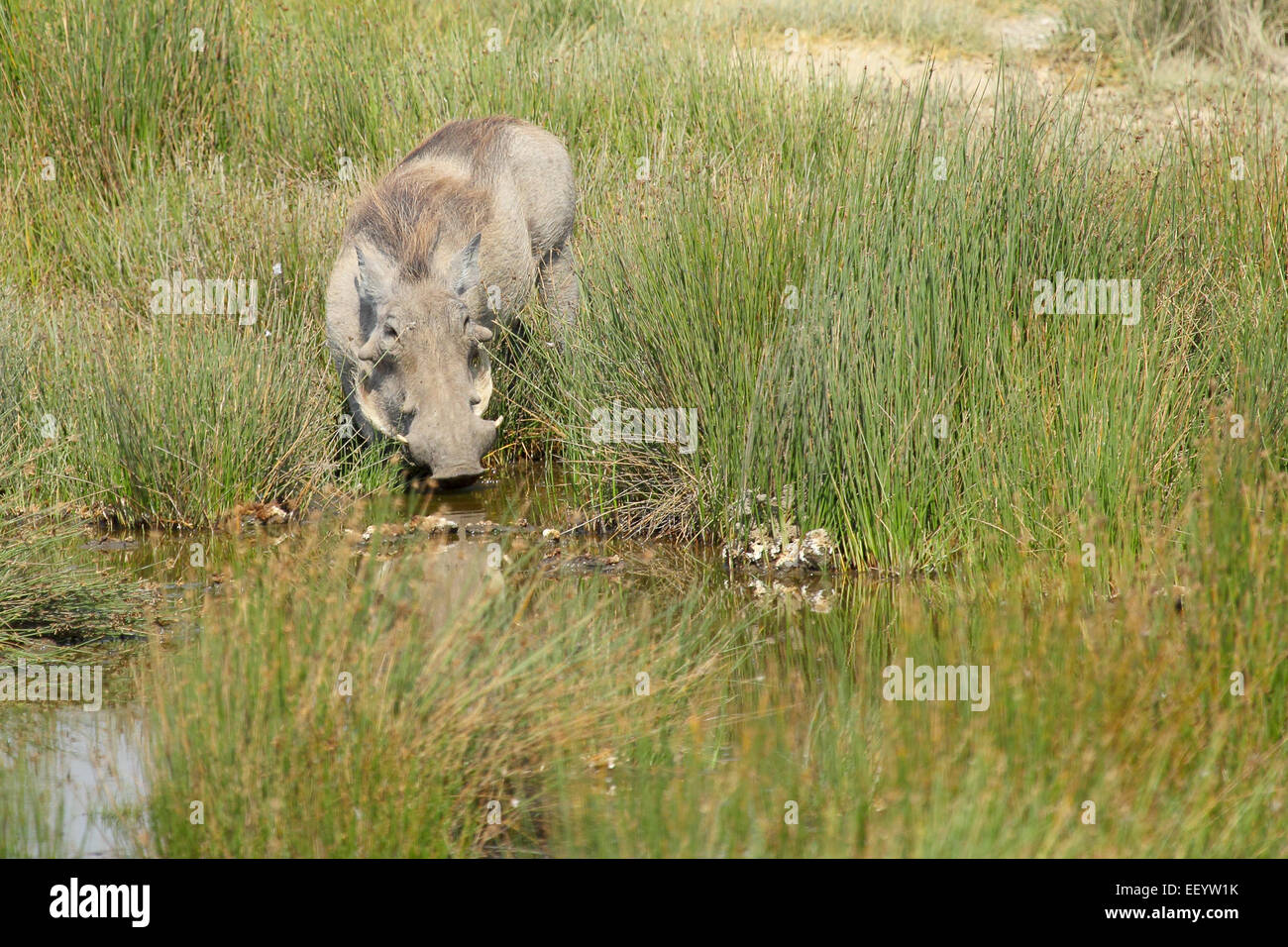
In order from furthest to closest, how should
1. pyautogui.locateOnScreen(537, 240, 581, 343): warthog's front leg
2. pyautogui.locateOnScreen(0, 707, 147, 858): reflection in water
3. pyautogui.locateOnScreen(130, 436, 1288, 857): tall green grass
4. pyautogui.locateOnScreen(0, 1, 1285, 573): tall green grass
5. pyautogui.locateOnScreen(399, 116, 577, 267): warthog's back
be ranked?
1. pyautogui.locateOnScreen(537, 240, 581, 343): warthog's front leg
2. pyautogui.locateOnScreen(399, 116, 577, 267): warthog's back
3. pyautogui.locateOnScreen(0, 1, 1285, 573): tall green grass
4. pyautogui.locateOnScreen(0, 707, 147, 858): reflection in water
5. pyautogui.locateOnScreen(130, 436, 1288, 857): tall green grass

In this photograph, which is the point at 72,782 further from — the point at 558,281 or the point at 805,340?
the point at 558,281

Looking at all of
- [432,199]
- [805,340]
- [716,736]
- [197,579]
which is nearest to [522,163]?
[432,199]

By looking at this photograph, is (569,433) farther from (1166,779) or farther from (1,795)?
(1166,779)

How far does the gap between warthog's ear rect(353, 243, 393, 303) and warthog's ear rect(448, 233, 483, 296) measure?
1.06 ft

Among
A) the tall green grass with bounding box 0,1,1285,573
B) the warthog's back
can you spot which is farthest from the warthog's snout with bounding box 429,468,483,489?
the warthog's back

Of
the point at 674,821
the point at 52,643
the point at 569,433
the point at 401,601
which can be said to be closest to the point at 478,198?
the point at 569,433

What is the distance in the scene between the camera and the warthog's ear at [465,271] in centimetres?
672

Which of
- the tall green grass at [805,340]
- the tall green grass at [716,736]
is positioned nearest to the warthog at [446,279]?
the tall green grass at [805,340]

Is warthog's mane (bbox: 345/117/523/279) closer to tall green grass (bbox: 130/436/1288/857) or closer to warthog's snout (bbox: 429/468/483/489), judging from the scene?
warthog's snout (bbox: 429/468/483/489)

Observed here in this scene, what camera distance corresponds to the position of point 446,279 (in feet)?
22.1

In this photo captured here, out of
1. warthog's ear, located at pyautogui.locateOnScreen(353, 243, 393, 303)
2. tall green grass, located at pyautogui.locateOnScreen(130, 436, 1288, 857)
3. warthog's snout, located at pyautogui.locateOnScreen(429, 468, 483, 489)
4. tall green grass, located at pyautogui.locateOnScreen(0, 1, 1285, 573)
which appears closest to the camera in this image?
tall green grass, located at pyautogui.locateOnScreen(130, 436, 1288, 857)

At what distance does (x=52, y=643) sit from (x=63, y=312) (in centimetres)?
304

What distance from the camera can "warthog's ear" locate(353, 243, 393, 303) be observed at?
21.7ft

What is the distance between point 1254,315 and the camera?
536cm
